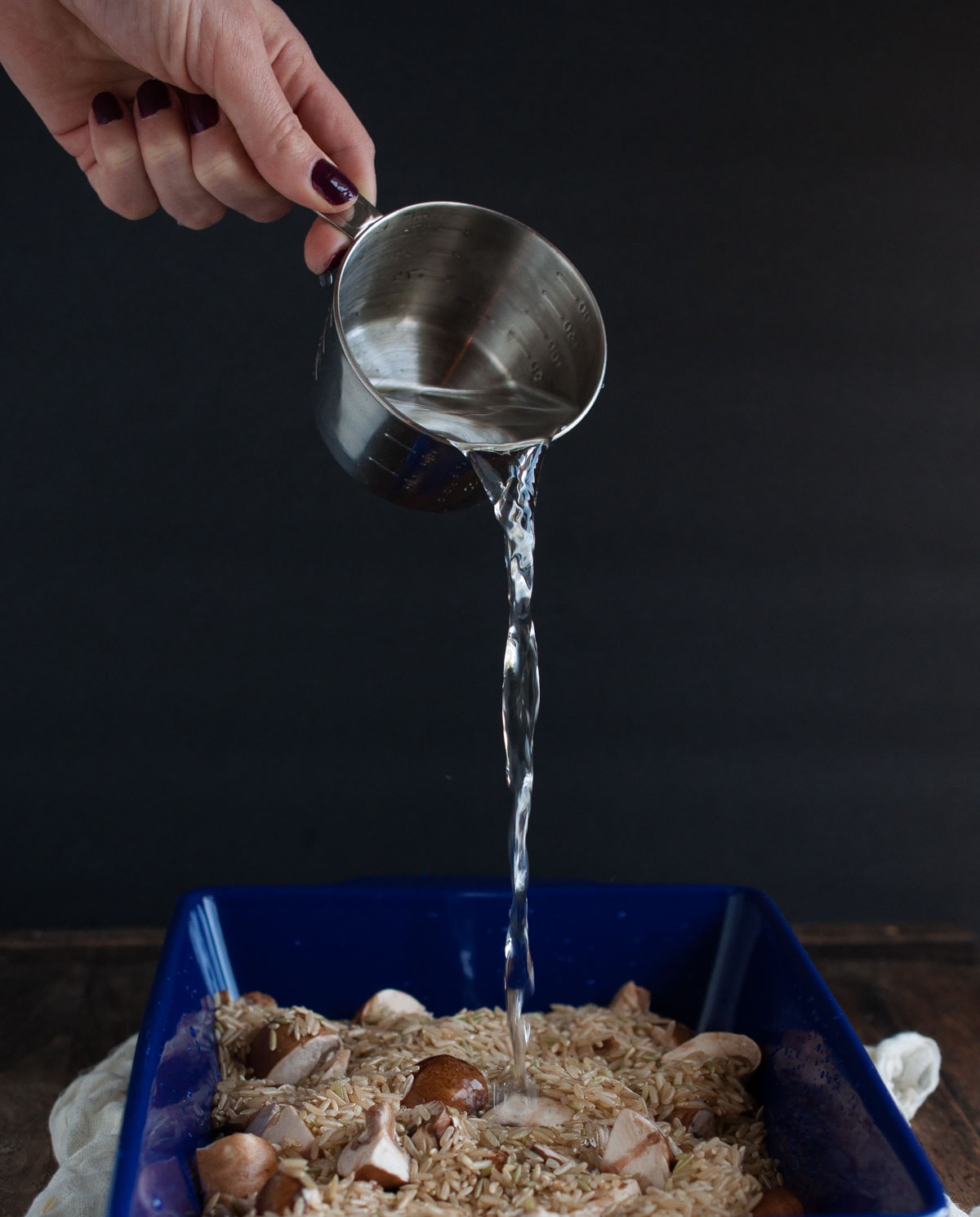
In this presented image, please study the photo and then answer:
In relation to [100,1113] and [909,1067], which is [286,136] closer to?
[100,1113]

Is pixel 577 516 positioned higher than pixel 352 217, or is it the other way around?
pixel 352 217

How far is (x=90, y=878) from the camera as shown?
185cm

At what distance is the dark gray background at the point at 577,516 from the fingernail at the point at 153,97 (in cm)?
52

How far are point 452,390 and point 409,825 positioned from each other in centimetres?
89

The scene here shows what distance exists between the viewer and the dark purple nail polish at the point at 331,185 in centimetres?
105

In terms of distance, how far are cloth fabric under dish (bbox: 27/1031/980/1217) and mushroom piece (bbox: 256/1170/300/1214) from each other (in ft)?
0.39

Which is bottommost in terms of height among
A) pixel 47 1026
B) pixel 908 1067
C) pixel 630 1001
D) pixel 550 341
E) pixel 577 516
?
pixel 908 1067

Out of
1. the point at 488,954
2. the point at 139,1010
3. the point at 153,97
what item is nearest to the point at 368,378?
the point at 153,97

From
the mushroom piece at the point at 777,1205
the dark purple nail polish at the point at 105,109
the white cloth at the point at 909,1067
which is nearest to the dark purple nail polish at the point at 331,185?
the dark purple nail polish at the point at 105,109

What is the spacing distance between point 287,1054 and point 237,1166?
20cm

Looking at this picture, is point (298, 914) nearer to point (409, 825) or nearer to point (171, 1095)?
point (171, 1095)

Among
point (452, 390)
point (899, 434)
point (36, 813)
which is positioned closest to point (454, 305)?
point (452, 390)

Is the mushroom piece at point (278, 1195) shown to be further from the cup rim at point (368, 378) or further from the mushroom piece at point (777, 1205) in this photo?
the cup rim at point (368, 378)

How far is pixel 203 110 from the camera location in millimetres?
1110
